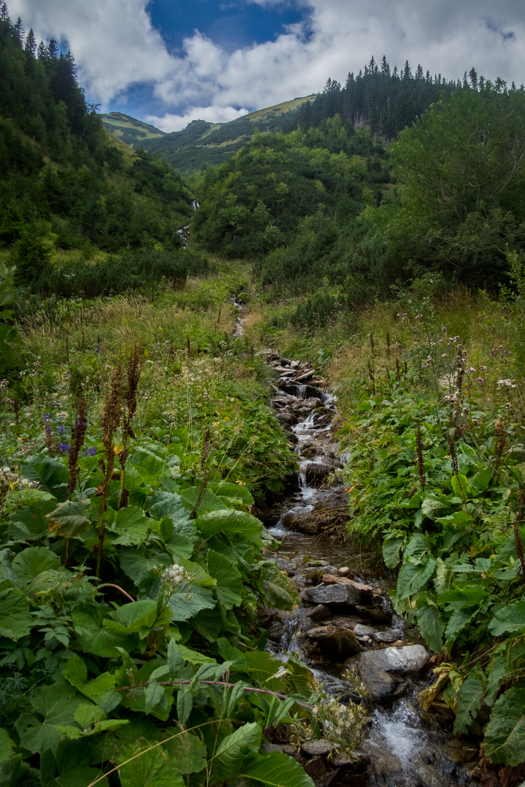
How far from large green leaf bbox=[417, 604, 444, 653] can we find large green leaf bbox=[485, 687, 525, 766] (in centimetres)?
50

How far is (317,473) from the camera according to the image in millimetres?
5059

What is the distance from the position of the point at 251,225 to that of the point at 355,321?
2006cm

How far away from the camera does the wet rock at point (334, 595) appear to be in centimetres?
282

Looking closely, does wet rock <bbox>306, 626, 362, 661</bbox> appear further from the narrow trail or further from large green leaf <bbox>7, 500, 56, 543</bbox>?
Result: large green leaf <bbox>7, 500, 56, 543</bbox>

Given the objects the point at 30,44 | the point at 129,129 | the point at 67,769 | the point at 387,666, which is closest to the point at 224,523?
the point at 67,769

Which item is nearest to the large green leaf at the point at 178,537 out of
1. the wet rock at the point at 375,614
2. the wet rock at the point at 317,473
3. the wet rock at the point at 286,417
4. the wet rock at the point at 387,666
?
the wet rock at the point at 387,666

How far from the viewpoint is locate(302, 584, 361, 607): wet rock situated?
2.82 metres

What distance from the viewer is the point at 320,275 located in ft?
55.9

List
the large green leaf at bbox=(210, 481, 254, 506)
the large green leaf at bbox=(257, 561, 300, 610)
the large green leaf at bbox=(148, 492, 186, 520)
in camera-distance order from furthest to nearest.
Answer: the large green leaf at bbox=(210, 481, 254, 506)
the large green leaf at bbox=(257, 561, 300, 610)
the large green leaf at bbox=(148, 492, 186, 520)

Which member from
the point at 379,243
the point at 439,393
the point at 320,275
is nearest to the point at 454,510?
the point at 439,393

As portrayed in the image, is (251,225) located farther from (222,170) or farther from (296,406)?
(296,406)

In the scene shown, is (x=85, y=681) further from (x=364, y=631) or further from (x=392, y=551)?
(x=392, y=551)

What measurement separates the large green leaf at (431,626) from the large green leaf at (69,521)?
187 centimetres

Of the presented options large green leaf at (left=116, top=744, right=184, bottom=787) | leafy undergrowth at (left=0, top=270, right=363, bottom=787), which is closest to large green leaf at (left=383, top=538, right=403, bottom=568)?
leafy undergrowth at (left=0, top=270, right=363, bottom=787)
